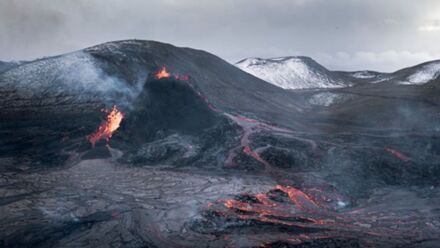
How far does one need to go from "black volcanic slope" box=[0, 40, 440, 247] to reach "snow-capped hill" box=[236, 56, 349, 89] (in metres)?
52.2

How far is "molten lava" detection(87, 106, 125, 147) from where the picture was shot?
2677 cm

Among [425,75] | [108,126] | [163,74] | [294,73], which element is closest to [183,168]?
[108,126]

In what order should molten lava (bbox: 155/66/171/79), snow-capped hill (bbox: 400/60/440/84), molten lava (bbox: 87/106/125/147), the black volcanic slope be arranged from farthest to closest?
snow-capped hill (bbox: 400/60/440/84) < molten lava (bbox: 155/66/171/79) < molten lava (bbox: 87/106/125/147) < the black volcanic slope

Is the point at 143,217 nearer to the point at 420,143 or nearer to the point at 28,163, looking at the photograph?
the point at 28,163

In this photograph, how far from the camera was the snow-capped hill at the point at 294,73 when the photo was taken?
309 feet

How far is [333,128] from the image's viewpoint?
36.2m

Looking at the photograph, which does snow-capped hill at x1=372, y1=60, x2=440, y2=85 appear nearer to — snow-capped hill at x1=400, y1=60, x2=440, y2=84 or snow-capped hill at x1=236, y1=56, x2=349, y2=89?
snow-capped hill at x1=400, y1=60, x2=440, y2=84

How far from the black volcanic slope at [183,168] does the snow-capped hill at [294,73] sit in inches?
2057

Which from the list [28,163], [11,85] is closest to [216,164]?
[28,163]

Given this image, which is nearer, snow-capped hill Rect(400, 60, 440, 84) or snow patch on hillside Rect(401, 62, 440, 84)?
snow patch on hillside Rect(401, 62, 440, 84)

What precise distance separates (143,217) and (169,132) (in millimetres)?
13279

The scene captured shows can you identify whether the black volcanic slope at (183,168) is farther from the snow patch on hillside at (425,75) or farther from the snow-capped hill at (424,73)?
the snow-capped hill at (424,73)

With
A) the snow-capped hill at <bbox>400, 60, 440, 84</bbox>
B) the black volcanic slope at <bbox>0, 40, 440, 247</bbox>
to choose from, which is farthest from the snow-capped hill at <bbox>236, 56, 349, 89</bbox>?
the black volcanic slope at <bbox>0, 40, 440, 247</bbox>

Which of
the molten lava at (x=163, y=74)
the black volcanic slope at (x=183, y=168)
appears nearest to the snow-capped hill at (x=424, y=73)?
the black volcanic slope at (x=183, y=168)
